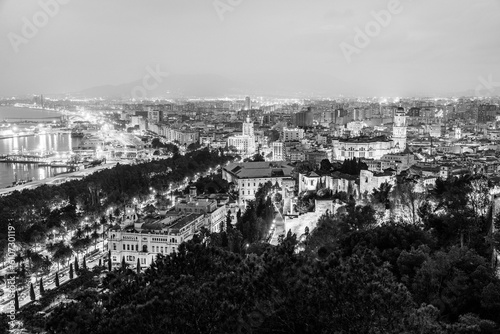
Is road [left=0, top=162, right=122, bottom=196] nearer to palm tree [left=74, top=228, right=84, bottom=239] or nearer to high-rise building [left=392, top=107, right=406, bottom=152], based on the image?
palm tree [left=74, top=228, right=84, bottom=239]

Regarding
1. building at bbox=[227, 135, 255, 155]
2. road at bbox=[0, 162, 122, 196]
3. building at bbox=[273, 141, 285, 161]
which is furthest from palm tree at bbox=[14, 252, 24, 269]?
building at bbox=[227, 135, 255, 155]

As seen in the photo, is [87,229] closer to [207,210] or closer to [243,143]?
[207,210]

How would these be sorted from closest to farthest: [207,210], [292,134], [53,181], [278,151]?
[207,210] → [53,181] → [278,151] → [292,134]

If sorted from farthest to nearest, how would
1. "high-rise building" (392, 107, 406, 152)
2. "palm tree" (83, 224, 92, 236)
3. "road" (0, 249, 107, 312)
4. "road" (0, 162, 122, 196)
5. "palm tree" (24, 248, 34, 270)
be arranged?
"high-rise building" (392, 107, 406, 152), "road" (0, 162, 122, 196), "palm tree" (83, 224, 92, 236), "palm tree" (24, 248, 34, 270), "road" (0, 249, 107, 312)

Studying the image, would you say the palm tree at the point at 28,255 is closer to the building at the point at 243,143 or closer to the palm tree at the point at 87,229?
the palm tree at the point at 87,229

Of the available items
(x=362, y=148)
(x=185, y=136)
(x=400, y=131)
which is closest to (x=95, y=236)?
(x=362, y=148)

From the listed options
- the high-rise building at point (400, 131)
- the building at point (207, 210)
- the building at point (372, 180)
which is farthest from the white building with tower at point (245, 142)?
the building at point (207, 210)

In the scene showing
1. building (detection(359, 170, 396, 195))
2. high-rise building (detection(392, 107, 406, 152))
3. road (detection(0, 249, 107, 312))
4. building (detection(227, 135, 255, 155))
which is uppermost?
high-rise building (detection(392, 107, 406, 152))

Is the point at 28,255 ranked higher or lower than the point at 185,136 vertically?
lower
